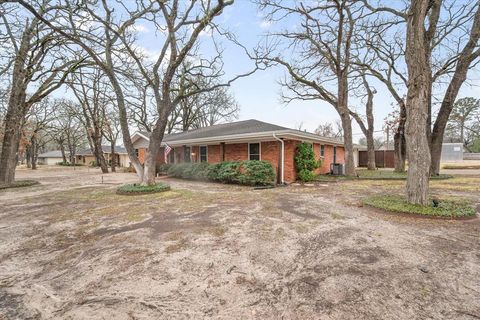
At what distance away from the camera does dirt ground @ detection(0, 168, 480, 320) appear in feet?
6.97

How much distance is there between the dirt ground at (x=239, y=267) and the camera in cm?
212

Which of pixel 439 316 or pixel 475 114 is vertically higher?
pixel 475 114

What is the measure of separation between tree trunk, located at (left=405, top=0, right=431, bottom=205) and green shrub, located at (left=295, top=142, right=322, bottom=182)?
5.41 m

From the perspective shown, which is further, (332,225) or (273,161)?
(273,161)

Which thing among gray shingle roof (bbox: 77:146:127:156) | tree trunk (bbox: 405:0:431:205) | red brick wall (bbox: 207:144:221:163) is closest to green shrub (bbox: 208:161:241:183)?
red brick wall (bbox: 207:144:221:163)

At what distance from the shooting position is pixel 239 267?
2883 mm

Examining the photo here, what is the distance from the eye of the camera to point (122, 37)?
27.7ft

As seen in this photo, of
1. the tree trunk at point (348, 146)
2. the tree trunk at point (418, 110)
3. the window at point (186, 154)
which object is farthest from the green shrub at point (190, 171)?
the tree trunk at point (418, 110)

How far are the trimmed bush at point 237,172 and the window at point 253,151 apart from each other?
123 centimetres

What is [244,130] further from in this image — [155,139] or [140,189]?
[140,189]

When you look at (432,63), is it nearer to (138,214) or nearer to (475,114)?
(138,214)

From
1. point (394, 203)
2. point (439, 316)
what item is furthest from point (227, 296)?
point (394, 203)

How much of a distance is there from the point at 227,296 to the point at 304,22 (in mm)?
14264

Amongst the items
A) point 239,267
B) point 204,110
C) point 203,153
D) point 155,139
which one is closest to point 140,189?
point 155,139
